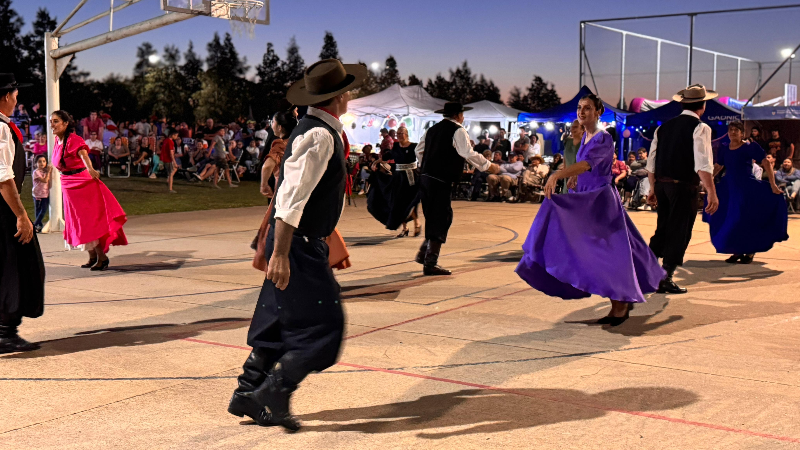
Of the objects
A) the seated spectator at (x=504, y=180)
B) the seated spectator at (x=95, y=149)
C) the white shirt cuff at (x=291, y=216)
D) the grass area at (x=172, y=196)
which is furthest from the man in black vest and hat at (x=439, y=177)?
the seated spectator at (x=95, y=149)

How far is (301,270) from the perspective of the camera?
13.1 feet

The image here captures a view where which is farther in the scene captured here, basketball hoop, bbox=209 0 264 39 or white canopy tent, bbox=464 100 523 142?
white canopy tent, bbox=464 100 523 142

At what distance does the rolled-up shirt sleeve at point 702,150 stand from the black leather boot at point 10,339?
581 cm

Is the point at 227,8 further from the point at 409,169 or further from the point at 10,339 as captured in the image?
the point at 10,339

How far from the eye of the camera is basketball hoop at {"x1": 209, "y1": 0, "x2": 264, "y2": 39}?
1345cm

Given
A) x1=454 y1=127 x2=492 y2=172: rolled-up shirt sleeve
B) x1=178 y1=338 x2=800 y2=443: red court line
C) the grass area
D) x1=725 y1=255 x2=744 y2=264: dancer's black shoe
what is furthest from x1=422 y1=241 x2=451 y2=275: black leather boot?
the grass area

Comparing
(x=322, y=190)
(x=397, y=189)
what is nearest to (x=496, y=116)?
(x=397, y=189)

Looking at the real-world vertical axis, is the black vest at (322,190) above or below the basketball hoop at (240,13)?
below

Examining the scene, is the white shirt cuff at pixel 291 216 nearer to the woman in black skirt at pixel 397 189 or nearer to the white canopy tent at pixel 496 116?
the woman in black skirt at pixel 397 189

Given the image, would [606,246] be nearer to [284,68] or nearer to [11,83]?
[11,83]

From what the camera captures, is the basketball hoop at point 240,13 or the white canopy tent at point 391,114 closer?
the basketball hoop at point 240,13

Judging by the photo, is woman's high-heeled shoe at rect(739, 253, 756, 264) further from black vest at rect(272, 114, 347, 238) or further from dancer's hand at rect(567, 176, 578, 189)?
black vest at rect(272, 114, 347, 238)

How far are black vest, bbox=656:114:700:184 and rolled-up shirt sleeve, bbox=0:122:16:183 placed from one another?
575 cm

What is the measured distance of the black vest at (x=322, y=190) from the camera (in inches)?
157
